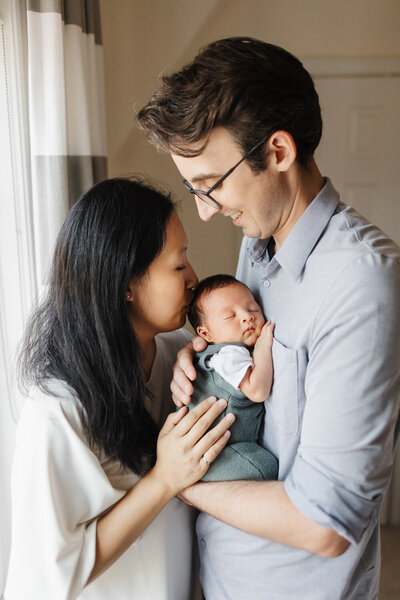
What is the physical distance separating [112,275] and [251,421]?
0.51 m

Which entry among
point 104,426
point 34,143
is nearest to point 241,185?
point 104,426

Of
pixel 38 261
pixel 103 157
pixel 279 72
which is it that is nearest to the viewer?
pixel 279 72

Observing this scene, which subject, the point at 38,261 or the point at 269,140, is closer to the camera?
the point at 269,140

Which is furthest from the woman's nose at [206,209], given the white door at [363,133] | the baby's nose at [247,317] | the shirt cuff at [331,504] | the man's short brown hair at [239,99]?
the white door at [363,133]

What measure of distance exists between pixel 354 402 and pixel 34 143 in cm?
136

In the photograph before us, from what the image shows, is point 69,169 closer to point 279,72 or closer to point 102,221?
point 102,221

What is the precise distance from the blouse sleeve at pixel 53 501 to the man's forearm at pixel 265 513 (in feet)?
0.75

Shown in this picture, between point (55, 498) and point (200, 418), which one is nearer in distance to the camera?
point (55, 498)

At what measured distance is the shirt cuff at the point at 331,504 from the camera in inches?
37.1

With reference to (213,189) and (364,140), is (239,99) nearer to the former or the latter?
(213,189)

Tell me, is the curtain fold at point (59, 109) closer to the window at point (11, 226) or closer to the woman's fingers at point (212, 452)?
the window at point (11, 226)

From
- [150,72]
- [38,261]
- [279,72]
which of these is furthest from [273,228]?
[150,72]

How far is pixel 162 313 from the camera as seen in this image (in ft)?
4.15

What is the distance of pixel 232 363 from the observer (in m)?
1.25
